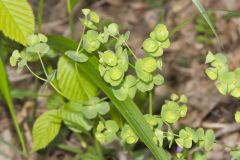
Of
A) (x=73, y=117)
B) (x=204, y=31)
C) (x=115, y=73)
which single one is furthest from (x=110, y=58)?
(x=204, y=31)

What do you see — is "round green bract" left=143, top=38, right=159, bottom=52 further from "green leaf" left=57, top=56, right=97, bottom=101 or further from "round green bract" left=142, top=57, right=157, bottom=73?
"green leaf" left=57, top=56, right=97, bottom=101

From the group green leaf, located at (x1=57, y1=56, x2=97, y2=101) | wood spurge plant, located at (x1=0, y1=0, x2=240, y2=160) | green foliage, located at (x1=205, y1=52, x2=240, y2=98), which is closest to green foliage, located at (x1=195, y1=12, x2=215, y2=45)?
green leaf, located at (x1=57, y1=56, x2=97, y2=101)

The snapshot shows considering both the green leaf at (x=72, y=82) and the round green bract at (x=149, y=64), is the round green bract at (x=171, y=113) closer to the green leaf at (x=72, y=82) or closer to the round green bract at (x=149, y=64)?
the round green bract at (x=149, y=64)

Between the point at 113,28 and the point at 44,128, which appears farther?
the point at 44,128

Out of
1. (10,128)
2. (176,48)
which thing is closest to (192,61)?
(176,48)

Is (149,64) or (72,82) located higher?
(149,64)

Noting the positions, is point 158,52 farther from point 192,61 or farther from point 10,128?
point 192,61

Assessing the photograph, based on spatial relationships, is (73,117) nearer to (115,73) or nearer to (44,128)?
(44,128)
